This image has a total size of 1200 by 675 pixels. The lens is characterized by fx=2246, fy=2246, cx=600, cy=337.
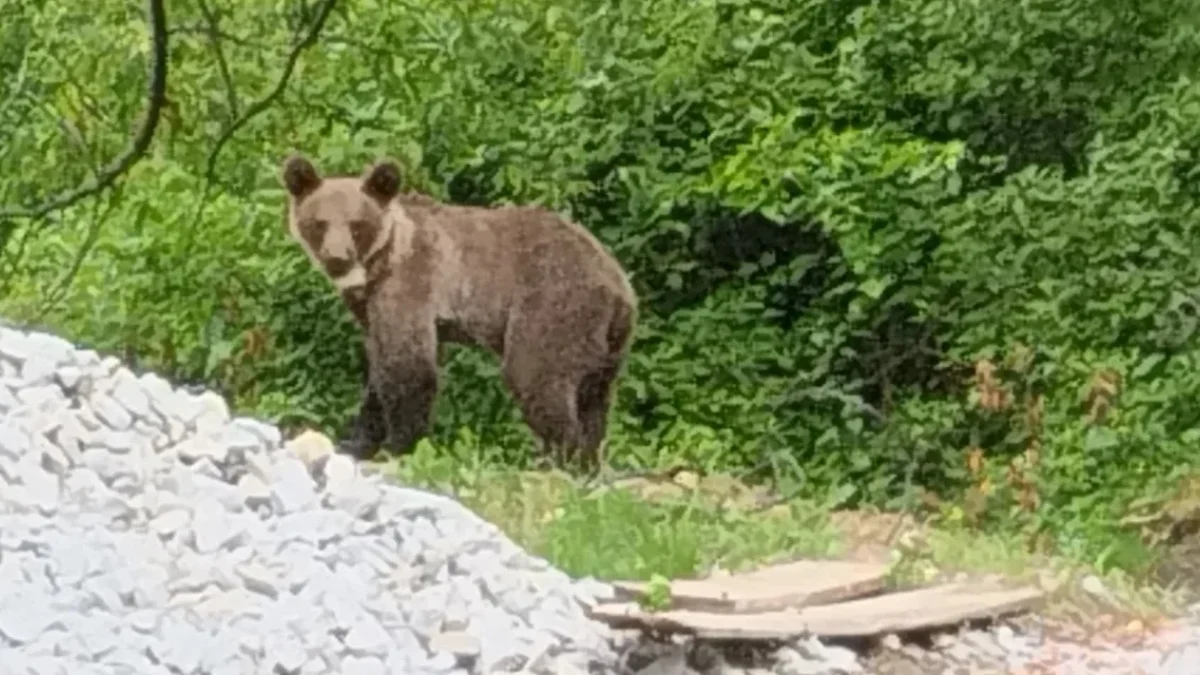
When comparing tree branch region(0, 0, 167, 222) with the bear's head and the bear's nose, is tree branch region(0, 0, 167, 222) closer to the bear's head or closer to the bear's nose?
the bear's head

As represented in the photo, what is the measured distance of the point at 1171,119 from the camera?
4.41 meters

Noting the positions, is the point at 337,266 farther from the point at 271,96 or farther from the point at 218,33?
the point at 218,33

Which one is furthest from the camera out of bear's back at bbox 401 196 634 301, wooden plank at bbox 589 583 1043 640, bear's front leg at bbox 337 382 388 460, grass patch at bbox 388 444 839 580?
bear's back at bbox 401 196 634 301

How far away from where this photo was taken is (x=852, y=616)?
3490 millimetres

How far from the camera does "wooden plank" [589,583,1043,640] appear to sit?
3.36m

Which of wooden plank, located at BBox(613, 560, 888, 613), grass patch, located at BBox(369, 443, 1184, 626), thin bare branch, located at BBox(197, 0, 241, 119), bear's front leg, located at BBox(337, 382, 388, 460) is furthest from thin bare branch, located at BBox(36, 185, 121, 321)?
wooden plank, located at BBox(613, 560, 888, 613)

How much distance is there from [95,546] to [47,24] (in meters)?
1.55

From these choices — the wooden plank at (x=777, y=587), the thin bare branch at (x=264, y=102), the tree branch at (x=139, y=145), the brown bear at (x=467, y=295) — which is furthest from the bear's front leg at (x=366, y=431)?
the wooden plank at (x=777, y=587)

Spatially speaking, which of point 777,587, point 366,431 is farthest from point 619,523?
point 366,431

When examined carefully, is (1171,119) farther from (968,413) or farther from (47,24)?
(47,24)

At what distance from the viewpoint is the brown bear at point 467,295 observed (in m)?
4.21

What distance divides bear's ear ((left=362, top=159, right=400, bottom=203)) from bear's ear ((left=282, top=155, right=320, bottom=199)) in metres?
0.10

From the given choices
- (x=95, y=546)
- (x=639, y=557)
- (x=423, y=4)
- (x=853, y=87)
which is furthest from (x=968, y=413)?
(x=95, y=546)

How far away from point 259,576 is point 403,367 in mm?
1017
